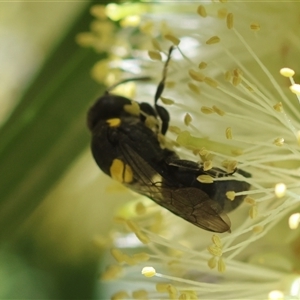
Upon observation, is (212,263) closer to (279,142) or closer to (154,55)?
(279,142)

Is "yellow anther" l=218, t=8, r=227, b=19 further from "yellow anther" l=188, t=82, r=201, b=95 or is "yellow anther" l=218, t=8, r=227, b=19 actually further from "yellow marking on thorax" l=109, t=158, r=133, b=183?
"yellow marking on thorax" l=109, t=158, r=133, b=183

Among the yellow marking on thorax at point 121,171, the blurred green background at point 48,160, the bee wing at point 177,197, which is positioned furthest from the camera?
the blurred green background at point 48,160

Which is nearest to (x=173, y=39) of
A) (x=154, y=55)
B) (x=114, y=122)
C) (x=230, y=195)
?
(x=154, y=55)

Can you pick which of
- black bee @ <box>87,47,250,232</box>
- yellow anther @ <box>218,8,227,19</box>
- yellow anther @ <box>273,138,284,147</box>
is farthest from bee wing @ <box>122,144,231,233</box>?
yellow anther @ <box>218,8,227,19</box>

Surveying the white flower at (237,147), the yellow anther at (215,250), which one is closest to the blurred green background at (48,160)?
the white flower at (237,147)

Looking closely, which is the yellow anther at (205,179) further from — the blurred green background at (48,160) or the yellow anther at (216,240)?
the blurred green background at (48,160)

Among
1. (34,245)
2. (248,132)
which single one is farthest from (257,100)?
(34,245)

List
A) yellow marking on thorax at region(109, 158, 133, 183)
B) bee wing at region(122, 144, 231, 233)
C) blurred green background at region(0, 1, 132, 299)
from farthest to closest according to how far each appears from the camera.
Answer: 1. blurred green background at region(0, 1, 132, 299)
2. yellow marking on thorax at region(109, 158, 133, 183)
3. bee wing at region(122, 144, 231, 233)

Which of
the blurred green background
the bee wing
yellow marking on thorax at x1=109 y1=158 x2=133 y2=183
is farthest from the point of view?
the blurred green background
